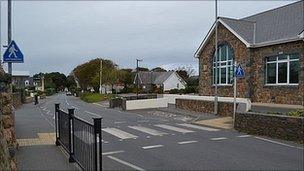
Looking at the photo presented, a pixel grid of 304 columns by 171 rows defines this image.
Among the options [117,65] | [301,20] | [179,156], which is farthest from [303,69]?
[117,65]

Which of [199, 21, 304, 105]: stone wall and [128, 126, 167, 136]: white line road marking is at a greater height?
[199, 21, 304, 105]: stone wall

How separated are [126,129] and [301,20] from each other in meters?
15.0

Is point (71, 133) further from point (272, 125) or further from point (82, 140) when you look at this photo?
point (272, 125)

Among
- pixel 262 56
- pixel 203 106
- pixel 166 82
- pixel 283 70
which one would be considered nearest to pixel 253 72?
pixel 262 56

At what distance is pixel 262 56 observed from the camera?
87.7 feet

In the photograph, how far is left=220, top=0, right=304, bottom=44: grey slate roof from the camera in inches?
1006

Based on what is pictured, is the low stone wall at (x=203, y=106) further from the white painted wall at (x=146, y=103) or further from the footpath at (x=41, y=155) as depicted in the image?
the footpath at (x=41, y=155)

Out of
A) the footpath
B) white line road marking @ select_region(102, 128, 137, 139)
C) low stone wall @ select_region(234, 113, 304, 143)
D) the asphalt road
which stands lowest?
white line road marking @ select_region(102, 128, 137, 139)

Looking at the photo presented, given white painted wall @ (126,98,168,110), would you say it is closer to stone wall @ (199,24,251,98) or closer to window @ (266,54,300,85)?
stone wall @ (199,24,251,98)

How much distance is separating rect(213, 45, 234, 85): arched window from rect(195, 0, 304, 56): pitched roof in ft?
6.11

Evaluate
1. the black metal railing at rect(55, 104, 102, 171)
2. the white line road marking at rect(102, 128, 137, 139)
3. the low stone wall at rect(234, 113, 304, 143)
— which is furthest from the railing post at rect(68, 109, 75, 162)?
the low stone wall at rect(234, 113, 304, 143)

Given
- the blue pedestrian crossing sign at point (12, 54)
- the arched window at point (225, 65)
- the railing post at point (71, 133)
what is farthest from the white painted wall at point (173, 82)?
the railing post at point (71, 133)

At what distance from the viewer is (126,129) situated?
18.0 m

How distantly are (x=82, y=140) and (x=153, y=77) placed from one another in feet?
283
